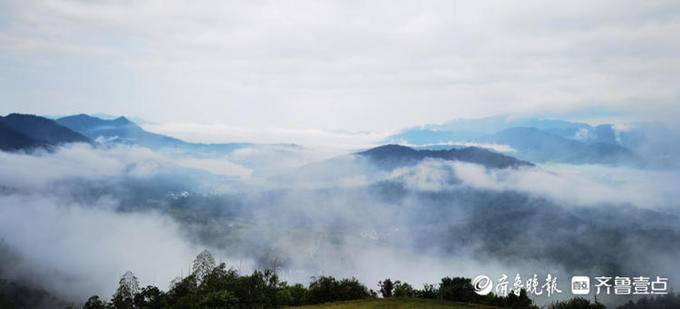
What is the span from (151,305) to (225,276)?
14078mm

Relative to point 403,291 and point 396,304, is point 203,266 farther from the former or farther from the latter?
point 396,304

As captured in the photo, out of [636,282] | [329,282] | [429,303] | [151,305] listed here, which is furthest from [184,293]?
[636,282]

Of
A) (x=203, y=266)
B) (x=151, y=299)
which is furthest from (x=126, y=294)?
(x=203, y=266)

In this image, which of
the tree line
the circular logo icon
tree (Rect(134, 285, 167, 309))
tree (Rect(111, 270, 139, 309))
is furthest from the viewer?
tree (Rect(111, 270, 139, 309))

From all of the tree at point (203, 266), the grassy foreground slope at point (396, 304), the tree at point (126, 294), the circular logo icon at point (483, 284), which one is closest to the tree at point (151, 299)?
the tree at point (126, 294)

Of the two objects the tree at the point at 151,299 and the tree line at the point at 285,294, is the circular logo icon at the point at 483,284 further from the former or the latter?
the tree at the point at 151,299

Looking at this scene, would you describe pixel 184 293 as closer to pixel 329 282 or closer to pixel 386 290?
pixel 329 282

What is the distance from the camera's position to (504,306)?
73.1m

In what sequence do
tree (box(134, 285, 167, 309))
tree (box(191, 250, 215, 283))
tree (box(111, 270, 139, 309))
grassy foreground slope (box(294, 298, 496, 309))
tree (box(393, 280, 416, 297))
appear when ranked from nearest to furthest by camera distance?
grassy foreground slope (box(294, 298, 496, 309)), tree (box(393, 280, 416, 297)), tree (box(134, 285, 167, 309)), tree (box(111, 270, 139, 309)), tree (box(191, 250, 215, 283))

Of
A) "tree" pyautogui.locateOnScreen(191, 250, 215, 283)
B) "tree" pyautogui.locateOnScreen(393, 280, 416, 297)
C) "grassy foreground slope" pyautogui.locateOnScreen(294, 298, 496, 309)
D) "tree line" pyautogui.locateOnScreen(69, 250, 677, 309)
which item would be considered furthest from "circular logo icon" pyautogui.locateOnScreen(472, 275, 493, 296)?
"tree" pyautogui.locateOnScreen(191, 250, 215, 283)

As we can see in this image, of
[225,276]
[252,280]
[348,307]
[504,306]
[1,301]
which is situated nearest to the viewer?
[348,307]

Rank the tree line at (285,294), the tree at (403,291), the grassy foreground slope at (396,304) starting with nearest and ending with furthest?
the grassy foreground slope at (396,304) < the tree line at (285,294) < the tree at (403,291)

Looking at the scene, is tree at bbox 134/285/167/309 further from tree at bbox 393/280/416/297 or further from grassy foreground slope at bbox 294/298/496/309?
tree at bbox 393/280/416/297

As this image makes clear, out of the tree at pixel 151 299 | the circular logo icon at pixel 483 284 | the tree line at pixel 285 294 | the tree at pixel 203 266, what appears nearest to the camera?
the circular logo icon at pixel 483 284
